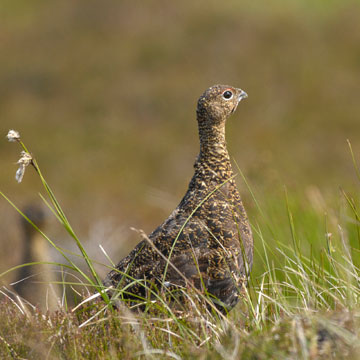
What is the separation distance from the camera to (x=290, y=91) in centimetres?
2752

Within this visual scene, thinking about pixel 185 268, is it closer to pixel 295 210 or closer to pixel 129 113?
pixel 295 210

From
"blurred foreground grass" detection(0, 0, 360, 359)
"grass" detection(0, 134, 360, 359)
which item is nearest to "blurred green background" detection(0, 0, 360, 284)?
"blurred foreground grass" detection(0, 0, 360, 359)

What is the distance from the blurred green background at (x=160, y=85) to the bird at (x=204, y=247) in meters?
13.1

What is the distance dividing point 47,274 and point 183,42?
25727 millimetres

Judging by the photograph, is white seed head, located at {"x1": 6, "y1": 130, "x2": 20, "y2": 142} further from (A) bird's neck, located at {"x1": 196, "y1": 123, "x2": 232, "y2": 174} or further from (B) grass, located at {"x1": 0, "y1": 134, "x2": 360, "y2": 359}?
(A) bird's neck, located at {"x1": 196, "y1": 123, "x2": 232, "y2": 174}

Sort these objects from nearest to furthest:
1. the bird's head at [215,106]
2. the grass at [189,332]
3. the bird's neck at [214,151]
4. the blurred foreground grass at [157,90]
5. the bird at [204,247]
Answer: the grass at [189,332], the bird at [204,247], the bird's neck at [214,151], the bird's head at [215,106], the blurred foreground grass at [157,90]

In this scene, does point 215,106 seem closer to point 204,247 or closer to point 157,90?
point 204,247

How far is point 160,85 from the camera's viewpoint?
28484 millimetres

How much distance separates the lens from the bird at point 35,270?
19.0 ft

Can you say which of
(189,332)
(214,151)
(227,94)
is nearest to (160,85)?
(227,94)

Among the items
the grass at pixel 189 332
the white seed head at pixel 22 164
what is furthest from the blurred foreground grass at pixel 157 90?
the white seed head at pixel 22 164

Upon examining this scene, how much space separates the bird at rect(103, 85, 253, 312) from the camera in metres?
3.79

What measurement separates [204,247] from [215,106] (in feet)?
3.21

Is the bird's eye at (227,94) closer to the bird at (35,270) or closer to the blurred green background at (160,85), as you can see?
the bird at (35,270)
